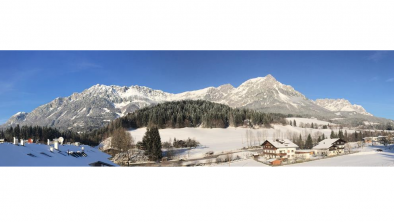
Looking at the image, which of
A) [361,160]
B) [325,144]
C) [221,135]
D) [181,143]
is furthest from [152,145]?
[361,160]

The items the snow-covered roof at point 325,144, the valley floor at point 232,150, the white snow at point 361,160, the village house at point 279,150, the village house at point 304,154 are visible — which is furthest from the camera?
the snow-covered roof at point 325,144

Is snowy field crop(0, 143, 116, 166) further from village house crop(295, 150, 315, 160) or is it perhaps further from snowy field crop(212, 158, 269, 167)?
village house crop(295, 150, 315, 160)

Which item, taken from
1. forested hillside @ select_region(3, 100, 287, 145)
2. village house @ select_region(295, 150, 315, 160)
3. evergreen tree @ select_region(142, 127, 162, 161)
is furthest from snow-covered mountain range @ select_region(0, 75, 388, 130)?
village house @ select_region(295, 150, 315, 160)

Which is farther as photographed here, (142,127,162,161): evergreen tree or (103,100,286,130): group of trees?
(103,100,286,130): group of trees

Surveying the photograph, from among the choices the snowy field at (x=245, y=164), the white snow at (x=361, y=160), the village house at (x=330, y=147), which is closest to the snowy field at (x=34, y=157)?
the snowy field at (x=245, y=164)

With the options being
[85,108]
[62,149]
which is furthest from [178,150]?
→ [85,108]

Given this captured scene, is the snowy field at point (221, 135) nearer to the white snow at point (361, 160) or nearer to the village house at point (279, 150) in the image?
the village house at point (279, 150)

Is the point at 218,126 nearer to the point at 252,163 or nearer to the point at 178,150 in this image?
the point at 178,150
